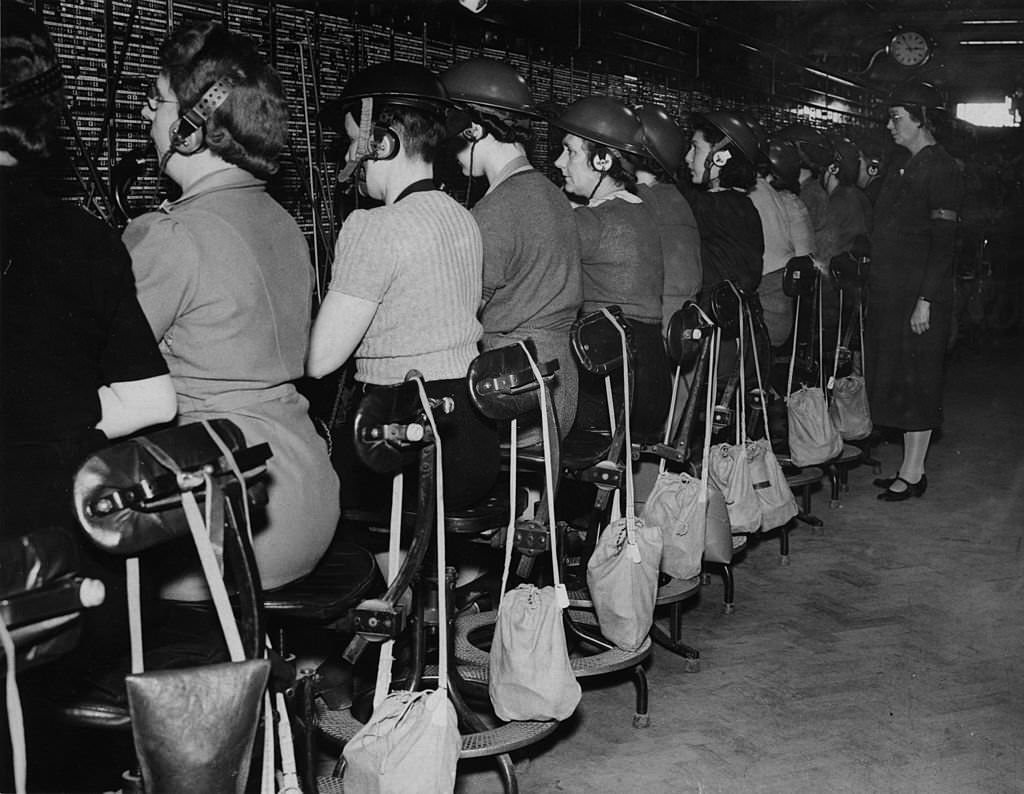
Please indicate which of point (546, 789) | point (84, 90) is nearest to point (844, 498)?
point (546, 789)

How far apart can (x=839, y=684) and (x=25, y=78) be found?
9.23 feet

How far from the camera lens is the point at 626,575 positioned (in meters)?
2.96

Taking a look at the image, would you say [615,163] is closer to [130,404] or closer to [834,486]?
[130,404]

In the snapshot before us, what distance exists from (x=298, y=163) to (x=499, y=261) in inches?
35.4

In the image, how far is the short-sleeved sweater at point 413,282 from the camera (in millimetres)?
2518

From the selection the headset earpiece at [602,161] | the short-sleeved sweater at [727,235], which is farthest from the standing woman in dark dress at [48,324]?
the short-sleeved sweater at [727,235]

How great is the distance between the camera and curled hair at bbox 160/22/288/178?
2154 mm

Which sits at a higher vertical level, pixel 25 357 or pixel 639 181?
pixel 639 181

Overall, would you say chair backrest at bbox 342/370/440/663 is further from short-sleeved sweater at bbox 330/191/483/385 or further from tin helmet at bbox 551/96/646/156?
tin helmet at bbox 551/96/646/156

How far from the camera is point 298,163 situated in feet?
12.0

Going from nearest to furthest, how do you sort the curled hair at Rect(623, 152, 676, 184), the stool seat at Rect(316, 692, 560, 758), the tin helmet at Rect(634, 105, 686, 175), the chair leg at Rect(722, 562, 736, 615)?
the stool seat at Rect(316, 692, 560, 758)
the curled hair at Rect(623, 152, 676, 184)
the chair leg at Rect(722, 562, 736, 615)
the tin helmet at Rect(634, 105, 686, 175)

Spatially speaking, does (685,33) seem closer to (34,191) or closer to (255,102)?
(255,102)

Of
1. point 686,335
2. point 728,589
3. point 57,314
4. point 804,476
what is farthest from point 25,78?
point 804,476

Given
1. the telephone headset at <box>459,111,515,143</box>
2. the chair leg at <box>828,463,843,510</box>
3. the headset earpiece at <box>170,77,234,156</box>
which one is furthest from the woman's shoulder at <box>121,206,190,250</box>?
the chair leg at <box>828,463,843,510</box>
